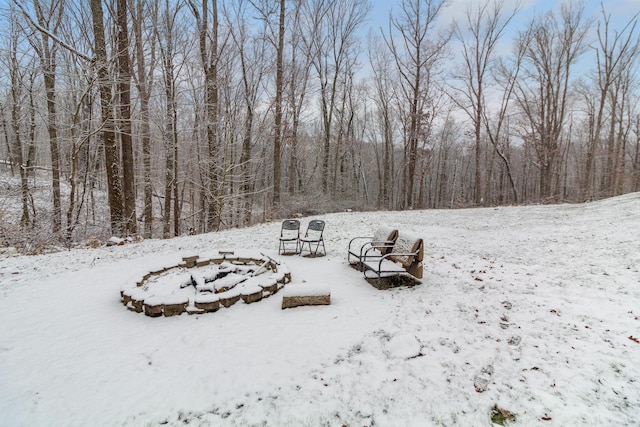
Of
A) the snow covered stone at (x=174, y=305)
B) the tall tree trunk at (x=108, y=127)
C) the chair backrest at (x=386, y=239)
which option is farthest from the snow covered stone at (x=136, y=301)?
the tall tree trunk at (x=108, y=127)

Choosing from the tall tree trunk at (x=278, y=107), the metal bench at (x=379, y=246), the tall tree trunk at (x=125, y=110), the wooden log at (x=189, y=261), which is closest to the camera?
the metal bench at (x=379, y=246)

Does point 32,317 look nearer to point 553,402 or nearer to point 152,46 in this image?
point 553,402

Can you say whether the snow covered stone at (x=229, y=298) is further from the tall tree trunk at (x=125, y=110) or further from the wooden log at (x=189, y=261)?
the tall tree trunk at (x=125, y=110)

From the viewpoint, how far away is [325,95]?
19.2 meters

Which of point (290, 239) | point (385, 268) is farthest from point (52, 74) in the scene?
point (385, 268)

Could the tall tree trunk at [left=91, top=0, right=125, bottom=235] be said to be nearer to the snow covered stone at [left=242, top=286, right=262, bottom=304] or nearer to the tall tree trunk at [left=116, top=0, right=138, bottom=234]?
the tall tree trunk at [left=116, top=0, right=138, bottom=234]

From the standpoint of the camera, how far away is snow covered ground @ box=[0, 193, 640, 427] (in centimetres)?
216

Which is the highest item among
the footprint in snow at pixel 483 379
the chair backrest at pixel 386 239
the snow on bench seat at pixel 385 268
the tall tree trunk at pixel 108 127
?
the tall tree trunk at pixel 108 127

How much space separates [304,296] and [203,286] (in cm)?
161

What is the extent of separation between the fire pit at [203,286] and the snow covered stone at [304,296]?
1.61 feet

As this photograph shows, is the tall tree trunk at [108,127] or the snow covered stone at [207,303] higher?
the tall tree trunk at [108,127]

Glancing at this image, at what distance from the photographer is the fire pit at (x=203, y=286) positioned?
148 inches

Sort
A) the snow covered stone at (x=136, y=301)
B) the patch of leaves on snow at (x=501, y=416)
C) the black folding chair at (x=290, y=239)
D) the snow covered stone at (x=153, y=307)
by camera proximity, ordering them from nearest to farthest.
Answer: the patch of leaves on snow at (x=501, y=416) < the snow covered stone at (x=153, y=307) < the snow covered stone at (x=136, y=301) < the black folding chair at (x=290, y=239)

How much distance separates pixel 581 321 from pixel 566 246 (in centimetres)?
405
